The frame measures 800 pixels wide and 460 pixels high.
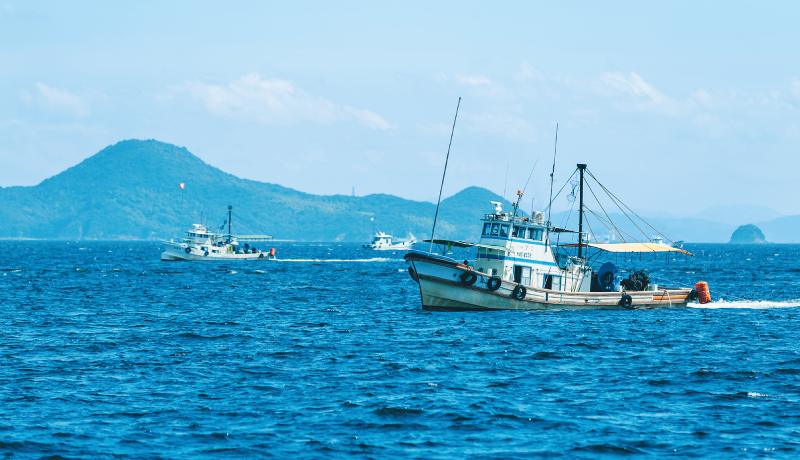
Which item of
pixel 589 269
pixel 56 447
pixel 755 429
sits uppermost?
pixel 589 269

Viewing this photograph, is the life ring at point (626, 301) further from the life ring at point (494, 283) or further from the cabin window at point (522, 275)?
the life ring at point (494, 283)

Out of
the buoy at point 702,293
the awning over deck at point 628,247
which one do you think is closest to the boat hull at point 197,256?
the awning over deck at point 628,247

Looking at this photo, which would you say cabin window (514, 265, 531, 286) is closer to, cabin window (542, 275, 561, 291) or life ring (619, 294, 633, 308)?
cabin window (542, 275, 561, 291)

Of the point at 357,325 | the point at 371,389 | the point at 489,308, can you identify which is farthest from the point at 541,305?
the point at 371,389

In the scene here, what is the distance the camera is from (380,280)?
85.2 metres

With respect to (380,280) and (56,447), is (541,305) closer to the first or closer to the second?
(56,447)

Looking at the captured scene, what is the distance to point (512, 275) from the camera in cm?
4591

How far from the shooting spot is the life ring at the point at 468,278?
44.0m

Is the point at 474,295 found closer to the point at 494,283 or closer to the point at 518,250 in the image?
the point at 494,283

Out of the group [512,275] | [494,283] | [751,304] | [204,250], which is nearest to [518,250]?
[512,275]

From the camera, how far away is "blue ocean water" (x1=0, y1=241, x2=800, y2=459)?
1922 cm

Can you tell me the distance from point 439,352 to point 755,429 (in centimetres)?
1409

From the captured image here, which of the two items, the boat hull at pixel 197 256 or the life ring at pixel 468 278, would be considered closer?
the life ring at pixel 468 278

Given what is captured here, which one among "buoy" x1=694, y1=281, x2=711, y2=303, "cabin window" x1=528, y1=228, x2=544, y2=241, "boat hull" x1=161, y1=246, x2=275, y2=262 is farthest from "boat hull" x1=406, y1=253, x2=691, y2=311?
"boat hull" x1=161, y1=246, x2=275, y2=262
